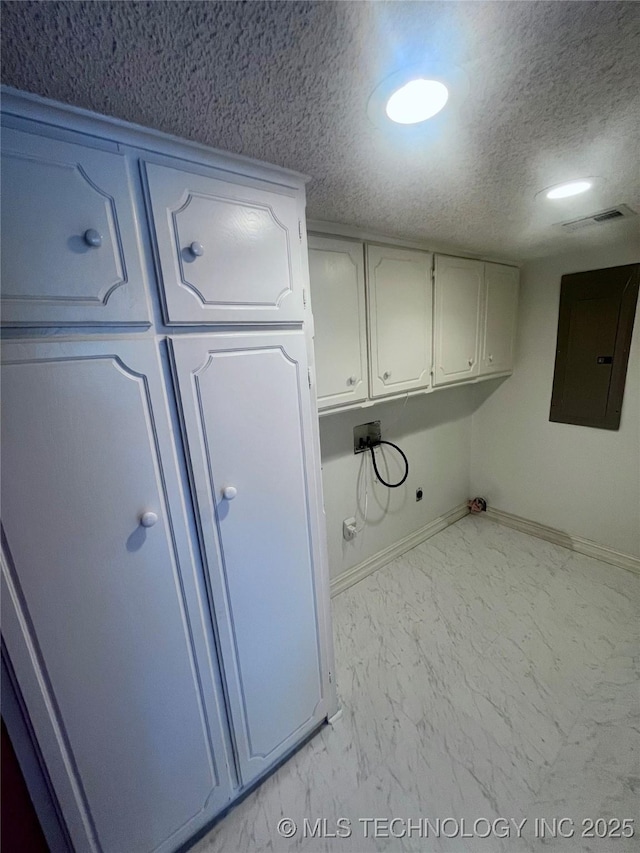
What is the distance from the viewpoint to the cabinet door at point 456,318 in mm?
2061

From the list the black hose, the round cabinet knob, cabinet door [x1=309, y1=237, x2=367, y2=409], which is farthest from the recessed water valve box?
the round cabinet knob

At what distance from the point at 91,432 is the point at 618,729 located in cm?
237

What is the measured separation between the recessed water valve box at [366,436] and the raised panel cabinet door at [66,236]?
1.65 metres

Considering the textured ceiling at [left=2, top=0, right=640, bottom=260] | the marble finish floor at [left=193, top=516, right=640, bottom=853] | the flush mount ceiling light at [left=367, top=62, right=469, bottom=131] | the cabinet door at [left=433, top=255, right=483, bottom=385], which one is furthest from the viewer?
the cabinet door at [left=433, top=255, right=483, bottom=385]

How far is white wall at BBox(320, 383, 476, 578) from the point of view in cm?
221

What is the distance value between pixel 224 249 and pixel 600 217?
1.89 metres

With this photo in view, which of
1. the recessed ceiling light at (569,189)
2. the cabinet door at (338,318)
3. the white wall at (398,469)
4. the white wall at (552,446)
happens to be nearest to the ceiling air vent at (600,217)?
the recessed ceiling light at (569,189)

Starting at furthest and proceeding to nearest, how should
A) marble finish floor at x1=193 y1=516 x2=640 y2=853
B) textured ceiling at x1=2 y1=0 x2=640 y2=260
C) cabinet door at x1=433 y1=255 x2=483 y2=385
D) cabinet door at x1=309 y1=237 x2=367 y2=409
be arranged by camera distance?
cabinet door at x1=433 y1=255 x2=483 y2=385
cabinet door at x1=309 y1=237 x2=367 y2=409
marble finish floor at x1=193 y1=516 x2=640 y2=853
textured ceiling at x1=2 y1=0 x2=640 y2=260

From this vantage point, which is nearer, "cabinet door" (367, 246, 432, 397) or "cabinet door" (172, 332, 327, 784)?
"cabinet door" (172, 332, 327, 784)

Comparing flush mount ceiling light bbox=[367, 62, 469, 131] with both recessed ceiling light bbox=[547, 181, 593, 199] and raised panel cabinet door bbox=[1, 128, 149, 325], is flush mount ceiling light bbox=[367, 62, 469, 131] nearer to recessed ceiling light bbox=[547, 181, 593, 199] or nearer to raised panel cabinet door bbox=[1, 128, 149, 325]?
raised panel cabinet door bbox=[1, 128, 149, 325]

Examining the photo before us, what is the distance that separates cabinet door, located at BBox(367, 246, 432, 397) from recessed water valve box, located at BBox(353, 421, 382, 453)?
45 centimetres

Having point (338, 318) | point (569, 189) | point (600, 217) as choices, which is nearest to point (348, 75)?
point (338, 318)

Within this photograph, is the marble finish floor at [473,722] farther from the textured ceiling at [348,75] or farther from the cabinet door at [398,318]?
the textured ceiling at [348,75]

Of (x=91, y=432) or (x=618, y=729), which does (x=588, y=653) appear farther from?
(x=91, y=432)
